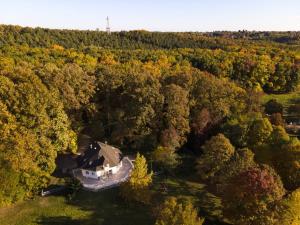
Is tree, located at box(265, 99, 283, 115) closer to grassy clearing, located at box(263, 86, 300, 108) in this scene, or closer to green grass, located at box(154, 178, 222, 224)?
grassy clearing, located at box(263, 86, 300, 108)

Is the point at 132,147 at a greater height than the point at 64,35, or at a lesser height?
lesser

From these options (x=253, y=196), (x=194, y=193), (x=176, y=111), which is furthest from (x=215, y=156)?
(x=176, y=111)

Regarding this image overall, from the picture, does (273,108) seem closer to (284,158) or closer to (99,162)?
(284,158)

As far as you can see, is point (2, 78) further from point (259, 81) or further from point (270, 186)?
point (259, 81)

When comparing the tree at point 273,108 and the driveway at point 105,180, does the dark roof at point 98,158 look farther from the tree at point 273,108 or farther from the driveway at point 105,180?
the tree at point 273,108

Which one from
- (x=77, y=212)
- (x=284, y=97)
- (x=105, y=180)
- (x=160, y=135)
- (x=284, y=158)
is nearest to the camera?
(x=77, y=212)

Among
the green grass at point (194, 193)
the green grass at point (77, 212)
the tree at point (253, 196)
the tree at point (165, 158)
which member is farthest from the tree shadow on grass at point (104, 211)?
the tree at point (253, 196)

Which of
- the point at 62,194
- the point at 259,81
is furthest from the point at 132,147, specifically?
the point at 259,81
